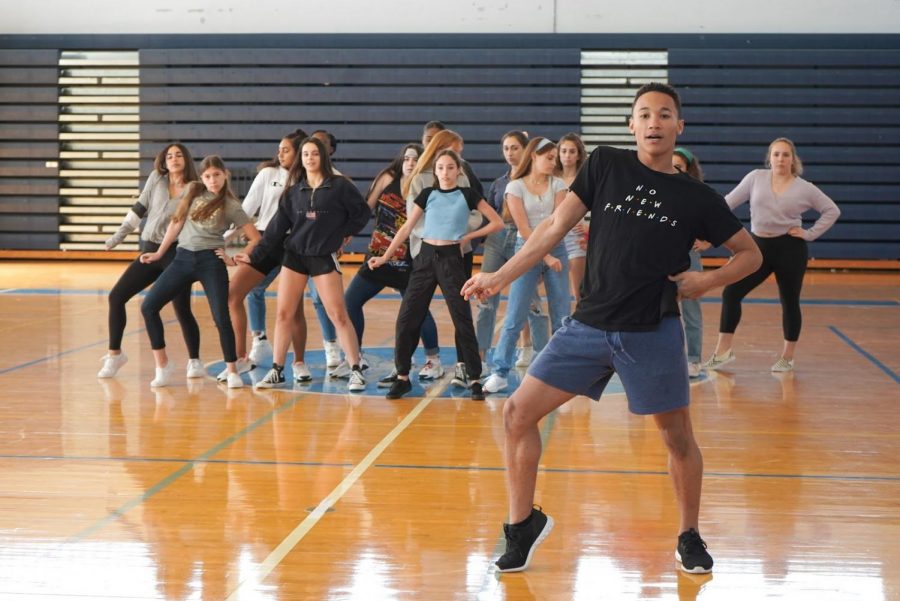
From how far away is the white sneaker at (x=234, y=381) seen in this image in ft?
23.0

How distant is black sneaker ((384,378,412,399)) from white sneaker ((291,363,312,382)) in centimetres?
65

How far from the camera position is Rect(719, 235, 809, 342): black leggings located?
7609 mm

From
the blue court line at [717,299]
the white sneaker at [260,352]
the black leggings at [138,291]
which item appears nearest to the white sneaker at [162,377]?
the black leggings at [138,291]

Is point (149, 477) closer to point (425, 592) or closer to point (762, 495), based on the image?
point (425, 592)

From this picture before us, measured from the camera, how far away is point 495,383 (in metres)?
6.91

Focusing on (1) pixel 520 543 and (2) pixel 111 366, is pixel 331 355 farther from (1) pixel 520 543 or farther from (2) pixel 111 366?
(1) pixel 520 543

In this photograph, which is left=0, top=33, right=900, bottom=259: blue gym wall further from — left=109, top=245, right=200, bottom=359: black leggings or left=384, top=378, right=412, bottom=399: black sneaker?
left=384, top=378, right=412, bottom=399: black sneaker

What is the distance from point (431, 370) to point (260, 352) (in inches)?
55.6

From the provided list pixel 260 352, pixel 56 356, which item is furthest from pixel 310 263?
pixel 56 356

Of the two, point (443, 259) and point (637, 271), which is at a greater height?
point (637, 271)

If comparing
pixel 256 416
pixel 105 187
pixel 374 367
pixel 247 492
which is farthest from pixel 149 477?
pixel 105 187

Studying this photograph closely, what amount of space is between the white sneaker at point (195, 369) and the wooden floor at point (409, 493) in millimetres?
152

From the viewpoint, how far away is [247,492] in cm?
461

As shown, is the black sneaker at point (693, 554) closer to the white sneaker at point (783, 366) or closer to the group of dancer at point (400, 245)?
the group of dancer at point (400, 245)
